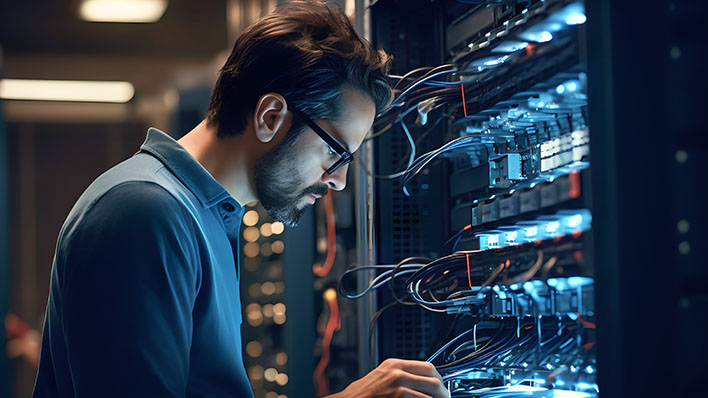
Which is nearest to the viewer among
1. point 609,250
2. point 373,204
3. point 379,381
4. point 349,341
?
point 609,250

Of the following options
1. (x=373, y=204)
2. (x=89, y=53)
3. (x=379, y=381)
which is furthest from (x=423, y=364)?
(x=89, y=53)

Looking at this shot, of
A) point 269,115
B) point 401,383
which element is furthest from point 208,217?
point 401,383

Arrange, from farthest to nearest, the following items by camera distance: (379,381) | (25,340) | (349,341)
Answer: (25,340), (349,341), (379,381)

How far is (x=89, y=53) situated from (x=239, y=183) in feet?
17.8

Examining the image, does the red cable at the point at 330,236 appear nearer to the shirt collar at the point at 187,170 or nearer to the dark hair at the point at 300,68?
the dark hair at the point at 300,68

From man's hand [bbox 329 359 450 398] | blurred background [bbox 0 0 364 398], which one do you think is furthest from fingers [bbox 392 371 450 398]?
blurred background [bbox 0 0 364 398]

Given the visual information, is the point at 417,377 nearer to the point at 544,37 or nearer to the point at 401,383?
the point at 401,383

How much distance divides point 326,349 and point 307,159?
1556mm

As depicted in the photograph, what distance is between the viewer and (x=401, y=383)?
119cm

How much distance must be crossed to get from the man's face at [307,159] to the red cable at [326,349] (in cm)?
141

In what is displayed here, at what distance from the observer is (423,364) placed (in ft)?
4.03

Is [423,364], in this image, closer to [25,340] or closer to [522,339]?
[522,339]

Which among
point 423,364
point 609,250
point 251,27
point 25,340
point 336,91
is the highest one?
point 251,27

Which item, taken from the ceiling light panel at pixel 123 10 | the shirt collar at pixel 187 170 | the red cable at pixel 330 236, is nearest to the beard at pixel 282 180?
the shirt collar at pixel 187 170
